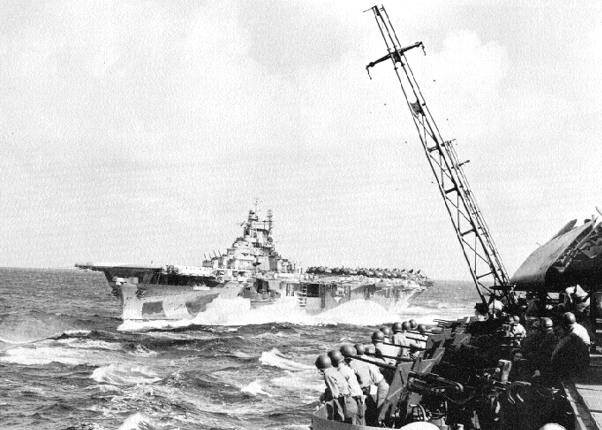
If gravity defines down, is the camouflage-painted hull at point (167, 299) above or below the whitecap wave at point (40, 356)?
above

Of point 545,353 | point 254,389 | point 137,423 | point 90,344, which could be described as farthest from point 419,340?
point 90,344

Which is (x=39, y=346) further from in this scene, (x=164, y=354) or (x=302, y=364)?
(x=302, y=364)

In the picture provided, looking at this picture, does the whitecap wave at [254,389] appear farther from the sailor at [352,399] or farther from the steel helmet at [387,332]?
the sailor at [352,399]

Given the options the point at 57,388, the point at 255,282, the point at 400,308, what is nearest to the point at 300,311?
the point at 255,282

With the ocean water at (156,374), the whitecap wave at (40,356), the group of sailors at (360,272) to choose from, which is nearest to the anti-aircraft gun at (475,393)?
the ocean water at (156,374)

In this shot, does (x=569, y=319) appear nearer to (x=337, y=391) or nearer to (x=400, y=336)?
(x=337, y=391)

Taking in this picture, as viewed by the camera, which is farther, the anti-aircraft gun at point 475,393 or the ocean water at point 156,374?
the ocean water at point 156,374
